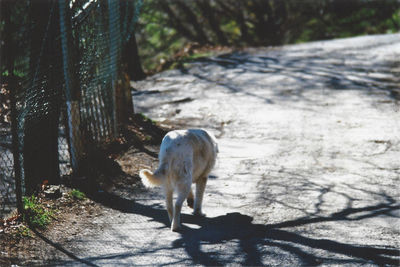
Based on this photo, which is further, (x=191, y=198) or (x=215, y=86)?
(x=215, y=86)

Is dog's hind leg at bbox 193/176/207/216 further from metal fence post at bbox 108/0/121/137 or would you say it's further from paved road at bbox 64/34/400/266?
metal fence post at bbox 108/0/121/137

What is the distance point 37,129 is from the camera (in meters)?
6.60

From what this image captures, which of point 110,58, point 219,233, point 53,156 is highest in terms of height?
point 110,58

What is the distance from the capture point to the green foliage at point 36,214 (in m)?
5.64

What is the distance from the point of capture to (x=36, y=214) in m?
5.80

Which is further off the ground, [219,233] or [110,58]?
[110,58]

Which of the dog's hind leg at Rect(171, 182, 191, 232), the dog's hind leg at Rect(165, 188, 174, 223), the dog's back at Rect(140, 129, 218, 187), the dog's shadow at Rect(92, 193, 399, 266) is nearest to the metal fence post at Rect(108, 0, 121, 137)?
the dog's shadow at Rect(92, 193, 399, 266)

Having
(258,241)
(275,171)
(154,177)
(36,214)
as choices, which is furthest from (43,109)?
(275,171)

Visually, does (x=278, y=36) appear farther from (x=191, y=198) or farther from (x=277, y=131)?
(x=191, y=198)

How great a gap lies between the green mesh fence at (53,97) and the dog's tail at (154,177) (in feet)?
4.50

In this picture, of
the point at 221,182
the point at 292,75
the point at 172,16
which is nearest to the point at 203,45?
the point at 172,16

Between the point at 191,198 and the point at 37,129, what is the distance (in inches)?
82.5

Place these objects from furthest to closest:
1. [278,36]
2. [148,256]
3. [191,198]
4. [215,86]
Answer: [278,36] → [215,86] → [191,198] → [148,256]

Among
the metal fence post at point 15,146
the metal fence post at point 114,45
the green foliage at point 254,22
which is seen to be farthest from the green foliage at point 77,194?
the green foliage at point 254,22
